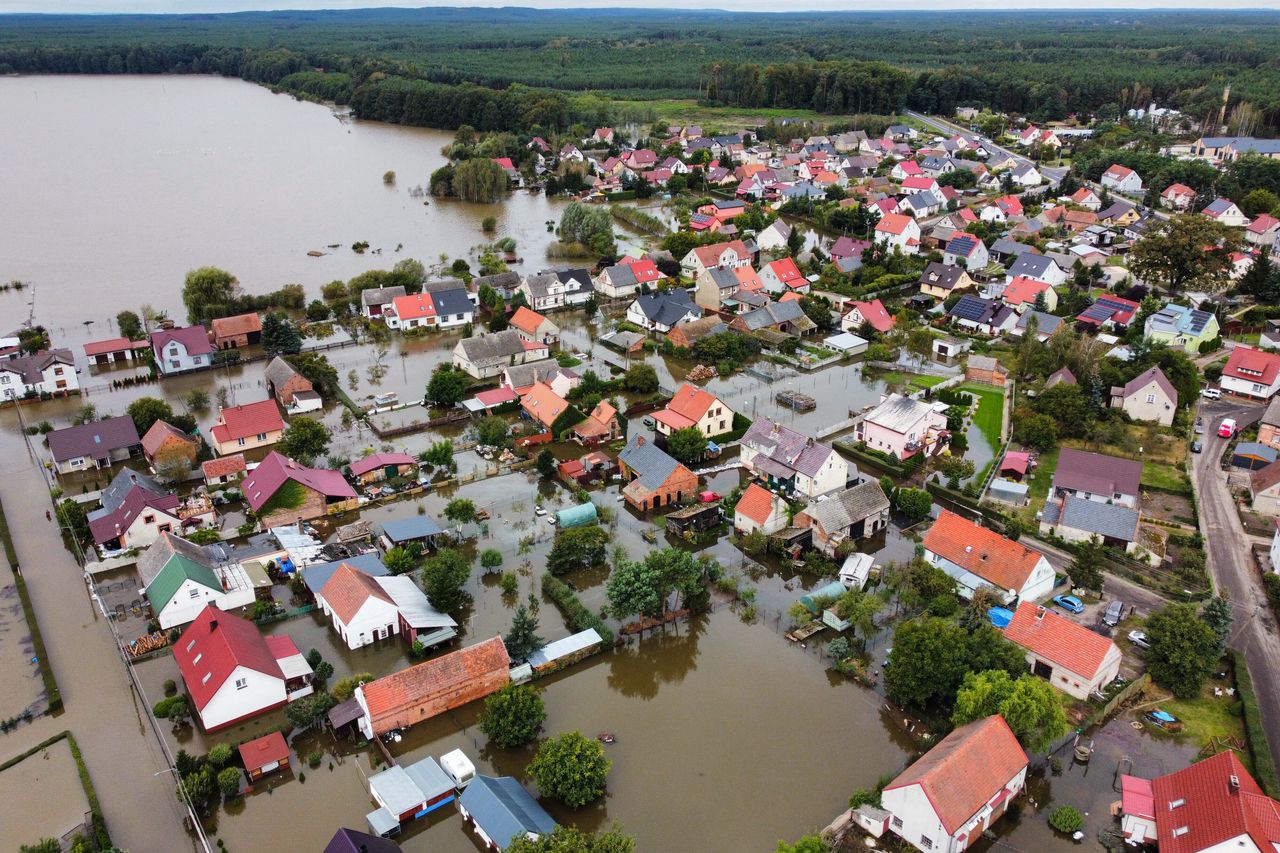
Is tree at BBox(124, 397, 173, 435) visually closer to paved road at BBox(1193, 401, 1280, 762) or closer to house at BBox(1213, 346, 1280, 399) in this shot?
paved road at BBox(1193, 401, 1280, 762)

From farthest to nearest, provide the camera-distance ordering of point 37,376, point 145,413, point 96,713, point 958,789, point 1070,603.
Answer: point 37,376 < point 145,413 < point 1070,603 < point 96,713 < point 958,789

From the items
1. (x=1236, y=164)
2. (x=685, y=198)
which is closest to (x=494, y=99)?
(x=685, y=198)

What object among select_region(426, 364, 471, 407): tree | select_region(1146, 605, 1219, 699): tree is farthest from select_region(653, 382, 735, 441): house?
select_region(1146, 605, 1219, 699): tree

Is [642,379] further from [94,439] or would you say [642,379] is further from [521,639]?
[94,439]

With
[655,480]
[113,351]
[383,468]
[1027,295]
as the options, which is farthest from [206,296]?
[1027,295]

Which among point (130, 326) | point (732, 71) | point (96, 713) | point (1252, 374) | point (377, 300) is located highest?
point (732, 71)

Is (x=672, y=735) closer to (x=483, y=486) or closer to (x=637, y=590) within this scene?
(x=637, y=590)
